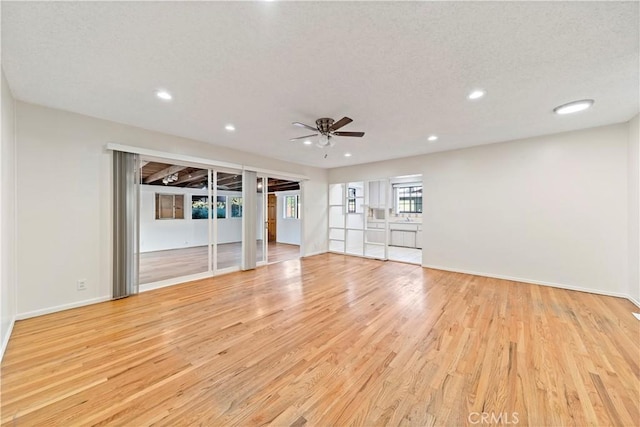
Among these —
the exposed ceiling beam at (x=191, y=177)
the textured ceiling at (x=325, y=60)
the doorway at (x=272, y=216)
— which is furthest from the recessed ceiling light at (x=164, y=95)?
the doorway at (x=272, y=216)

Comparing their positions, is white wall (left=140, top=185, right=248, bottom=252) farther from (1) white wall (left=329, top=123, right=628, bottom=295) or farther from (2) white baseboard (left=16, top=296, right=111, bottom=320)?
(1) white wall (left=329, top=123, right=628, bottom=295)

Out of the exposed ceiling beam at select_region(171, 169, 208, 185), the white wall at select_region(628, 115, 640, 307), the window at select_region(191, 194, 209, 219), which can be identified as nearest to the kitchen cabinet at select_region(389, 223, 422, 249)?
the white wall at select_region(628, 115, 640, 307)

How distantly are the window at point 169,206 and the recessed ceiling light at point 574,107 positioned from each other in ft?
31.2

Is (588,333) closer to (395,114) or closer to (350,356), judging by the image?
(350,356)

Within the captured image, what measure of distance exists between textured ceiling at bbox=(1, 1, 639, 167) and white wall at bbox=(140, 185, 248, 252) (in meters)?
4.88

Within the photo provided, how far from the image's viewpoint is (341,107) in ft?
9.77

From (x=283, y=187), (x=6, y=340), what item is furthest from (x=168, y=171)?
(x=6, y=340)

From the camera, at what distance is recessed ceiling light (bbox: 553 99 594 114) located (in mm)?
2858

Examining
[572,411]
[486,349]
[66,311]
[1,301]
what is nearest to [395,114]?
[486,349]

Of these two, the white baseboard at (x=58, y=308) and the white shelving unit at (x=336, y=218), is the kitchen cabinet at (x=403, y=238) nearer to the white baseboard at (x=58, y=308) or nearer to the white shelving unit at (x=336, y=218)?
the white shelving unit at (x=336, y=218)

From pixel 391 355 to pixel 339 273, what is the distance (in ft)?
9.35

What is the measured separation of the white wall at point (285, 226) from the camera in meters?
9.38

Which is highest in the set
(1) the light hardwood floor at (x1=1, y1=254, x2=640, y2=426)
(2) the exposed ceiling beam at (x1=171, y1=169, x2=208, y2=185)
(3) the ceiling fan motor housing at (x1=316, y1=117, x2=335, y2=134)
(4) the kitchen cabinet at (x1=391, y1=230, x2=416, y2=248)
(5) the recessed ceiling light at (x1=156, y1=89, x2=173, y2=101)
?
(5) the recessed ceiling light at (x1=156, y1=89, x2=173, y2=101)

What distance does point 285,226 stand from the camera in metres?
9.77
